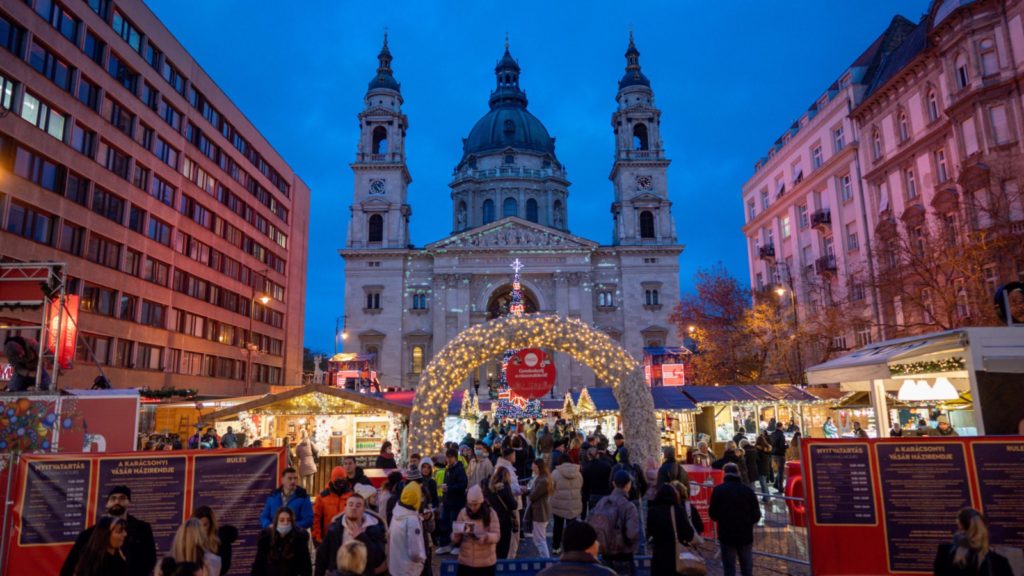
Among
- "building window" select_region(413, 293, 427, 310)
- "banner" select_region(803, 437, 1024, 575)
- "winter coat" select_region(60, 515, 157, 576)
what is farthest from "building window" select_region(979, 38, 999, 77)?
"building window" select_region(413, 293, 427, 310)

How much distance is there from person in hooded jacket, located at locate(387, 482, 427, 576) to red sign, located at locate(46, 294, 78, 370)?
9345 millimetres

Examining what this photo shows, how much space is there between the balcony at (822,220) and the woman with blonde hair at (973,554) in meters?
37.0

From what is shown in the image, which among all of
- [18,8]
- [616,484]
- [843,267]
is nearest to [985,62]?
[843,267]

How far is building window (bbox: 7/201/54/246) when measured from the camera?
25703 millimetres

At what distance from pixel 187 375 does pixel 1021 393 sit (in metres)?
40.0

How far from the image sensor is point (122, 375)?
3192 cm

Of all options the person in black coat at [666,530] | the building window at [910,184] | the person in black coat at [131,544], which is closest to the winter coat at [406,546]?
the person in black coat at [131,544]

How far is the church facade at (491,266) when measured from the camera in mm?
59188

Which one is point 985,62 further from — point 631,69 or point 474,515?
point 631,69

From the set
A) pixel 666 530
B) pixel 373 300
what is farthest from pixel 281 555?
pixel 373 300

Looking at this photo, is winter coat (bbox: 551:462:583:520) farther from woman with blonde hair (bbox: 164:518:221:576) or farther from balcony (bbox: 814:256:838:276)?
balcony (bbox: 814:256:838:276)

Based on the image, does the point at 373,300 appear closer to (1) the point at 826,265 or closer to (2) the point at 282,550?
(1) the point at 826,265

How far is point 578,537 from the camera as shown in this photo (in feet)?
14.3

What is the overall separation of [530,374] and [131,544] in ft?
36.1
